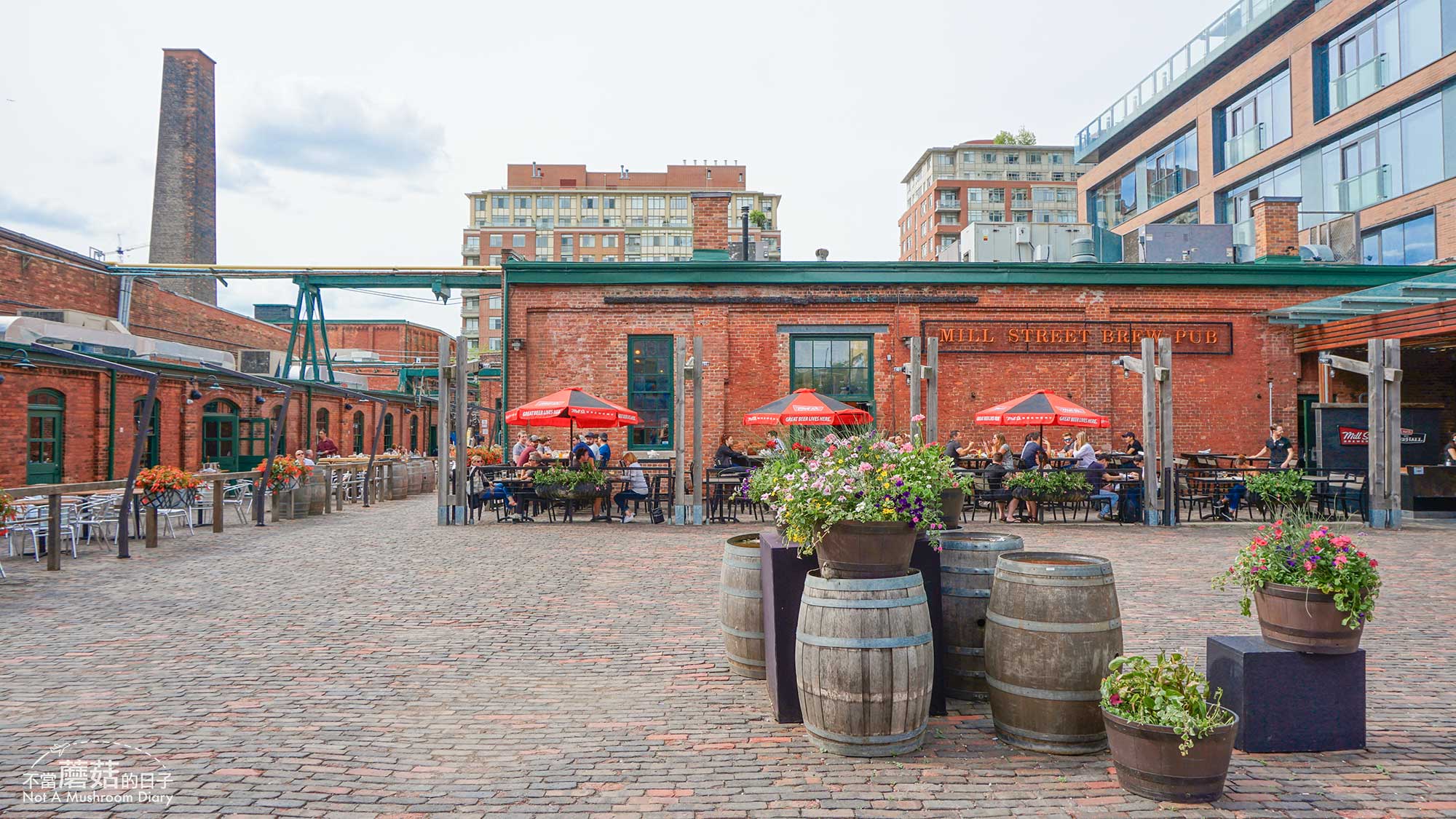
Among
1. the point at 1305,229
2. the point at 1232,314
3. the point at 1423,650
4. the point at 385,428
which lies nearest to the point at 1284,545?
the point at 1423,650

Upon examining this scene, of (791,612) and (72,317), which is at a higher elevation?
(72,317)

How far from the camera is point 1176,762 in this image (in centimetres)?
340

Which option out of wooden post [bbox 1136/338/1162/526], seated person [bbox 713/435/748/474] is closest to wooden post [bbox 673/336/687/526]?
seated person [bbox 713/435/748/474]

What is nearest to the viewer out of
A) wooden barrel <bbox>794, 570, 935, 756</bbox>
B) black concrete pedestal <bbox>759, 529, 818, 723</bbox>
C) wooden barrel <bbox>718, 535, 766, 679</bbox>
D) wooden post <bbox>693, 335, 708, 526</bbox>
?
wooden barrel <bbox>794, 570, 935, 756</bbox>

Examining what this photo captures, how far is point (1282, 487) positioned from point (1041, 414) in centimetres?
360

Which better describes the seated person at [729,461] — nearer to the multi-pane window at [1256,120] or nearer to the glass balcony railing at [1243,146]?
the multi-pane window at [1256,120]

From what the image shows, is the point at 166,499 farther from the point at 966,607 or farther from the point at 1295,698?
the point at 1295,698

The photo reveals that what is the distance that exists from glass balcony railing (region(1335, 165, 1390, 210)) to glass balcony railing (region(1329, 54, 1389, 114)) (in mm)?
2244

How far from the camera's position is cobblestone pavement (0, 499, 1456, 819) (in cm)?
353

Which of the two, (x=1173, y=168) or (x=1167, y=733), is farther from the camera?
(x=1173, y=168)

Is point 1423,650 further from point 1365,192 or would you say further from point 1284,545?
point 1365,192

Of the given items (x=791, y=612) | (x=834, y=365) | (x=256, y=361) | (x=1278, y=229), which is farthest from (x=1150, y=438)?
(x=256, y=361)

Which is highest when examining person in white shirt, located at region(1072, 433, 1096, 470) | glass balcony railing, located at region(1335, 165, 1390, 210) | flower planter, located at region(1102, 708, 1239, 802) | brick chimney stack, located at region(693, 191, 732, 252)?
glass balcony railing, located at region(1335, 165, 1390, 210)

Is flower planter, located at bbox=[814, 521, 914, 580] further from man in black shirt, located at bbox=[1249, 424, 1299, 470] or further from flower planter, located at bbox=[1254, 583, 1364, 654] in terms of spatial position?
man in black shirt, located at bbox=[1249, 424, 1299, 470]
